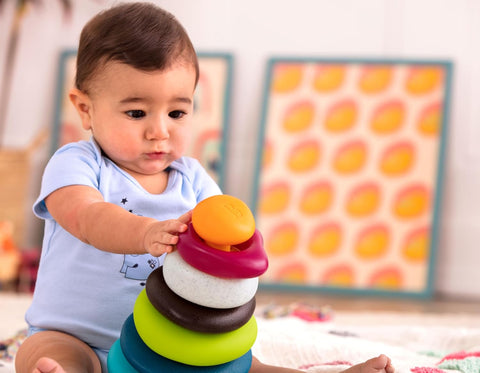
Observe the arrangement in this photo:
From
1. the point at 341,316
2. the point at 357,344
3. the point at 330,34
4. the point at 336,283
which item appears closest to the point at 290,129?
the point at 330,34

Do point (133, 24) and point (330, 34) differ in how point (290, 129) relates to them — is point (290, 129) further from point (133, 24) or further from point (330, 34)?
point (133, 24)

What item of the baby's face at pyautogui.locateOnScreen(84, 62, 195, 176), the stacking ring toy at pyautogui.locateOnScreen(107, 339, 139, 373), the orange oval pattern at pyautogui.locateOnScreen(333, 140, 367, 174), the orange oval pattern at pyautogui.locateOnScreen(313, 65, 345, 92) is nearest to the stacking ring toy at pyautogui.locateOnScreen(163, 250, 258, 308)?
the stacking ring toy at pyautogui.locateOnScreen(107, 339, 139, 373)

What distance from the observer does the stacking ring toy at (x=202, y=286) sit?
0.71m

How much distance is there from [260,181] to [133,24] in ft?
6.53

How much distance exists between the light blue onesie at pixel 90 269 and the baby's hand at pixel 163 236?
19cm

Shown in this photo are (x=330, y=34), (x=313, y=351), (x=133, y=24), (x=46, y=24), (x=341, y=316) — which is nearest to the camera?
(x=133, y=24)

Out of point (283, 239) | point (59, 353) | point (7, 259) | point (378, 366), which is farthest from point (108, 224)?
point (283, 239)

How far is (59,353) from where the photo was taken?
850mm

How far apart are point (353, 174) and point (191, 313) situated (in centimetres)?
214

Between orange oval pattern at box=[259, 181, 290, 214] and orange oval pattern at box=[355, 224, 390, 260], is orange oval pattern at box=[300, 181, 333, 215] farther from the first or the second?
orange oval pattern at box=[355, 224, 390, 260]

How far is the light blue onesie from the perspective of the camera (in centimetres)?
92

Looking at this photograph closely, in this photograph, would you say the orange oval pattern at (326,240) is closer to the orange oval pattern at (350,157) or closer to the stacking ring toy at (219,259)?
the orange oval pattern at (350,157)

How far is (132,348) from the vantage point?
0.78 meters

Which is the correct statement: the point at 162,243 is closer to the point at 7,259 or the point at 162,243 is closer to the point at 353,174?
the point at 7,259
